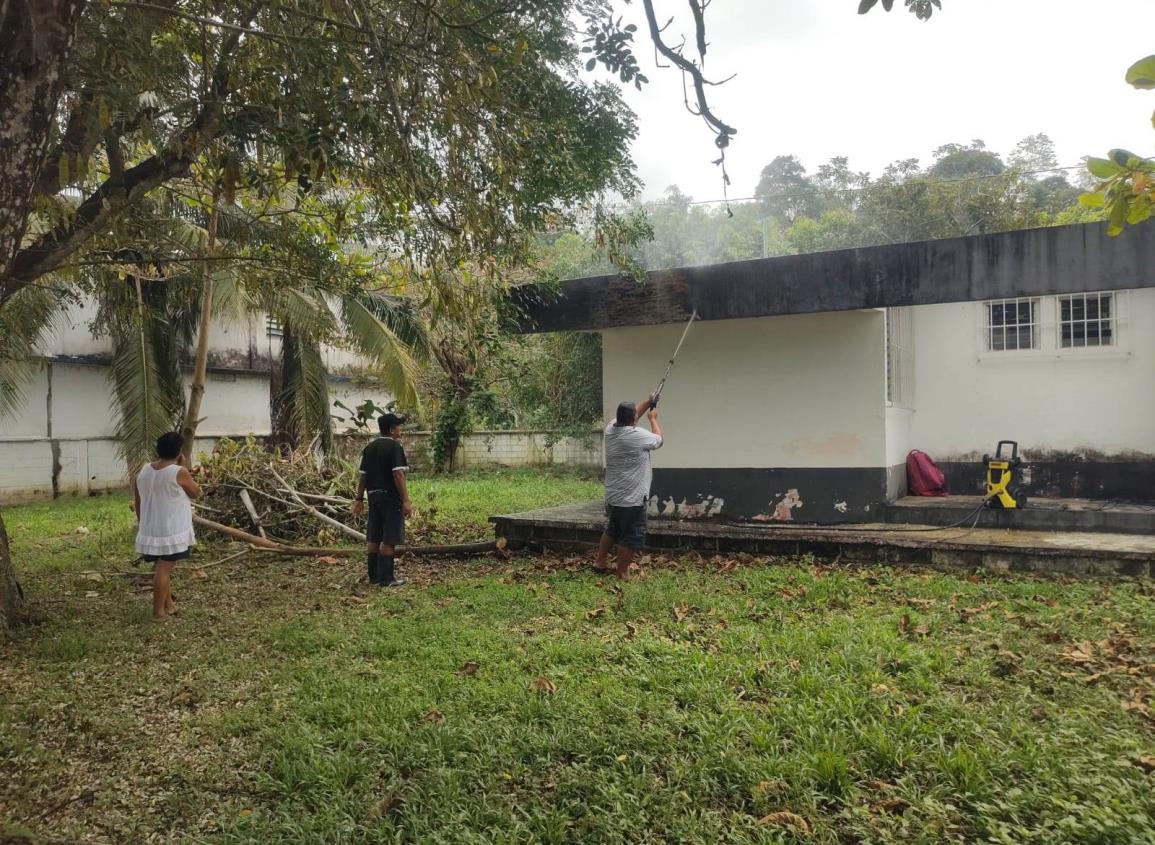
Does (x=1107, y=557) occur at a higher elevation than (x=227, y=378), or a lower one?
lower

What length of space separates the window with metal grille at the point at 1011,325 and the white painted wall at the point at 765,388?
246 cm

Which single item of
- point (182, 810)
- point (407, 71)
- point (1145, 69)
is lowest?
point (182, 810)

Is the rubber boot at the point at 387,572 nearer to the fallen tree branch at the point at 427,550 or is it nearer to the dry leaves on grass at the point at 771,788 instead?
the fallen tree branch at the point at 427,550

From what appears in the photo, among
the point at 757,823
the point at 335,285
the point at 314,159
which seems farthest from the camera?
the point at 335,285

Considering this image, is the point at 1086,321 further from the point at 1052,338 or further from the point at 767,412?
the point at 767,412

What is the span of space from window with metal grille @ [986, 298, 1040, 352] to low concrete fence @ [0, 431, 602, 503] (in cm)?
1126

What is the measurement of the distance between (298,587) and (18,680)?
297 centimetres

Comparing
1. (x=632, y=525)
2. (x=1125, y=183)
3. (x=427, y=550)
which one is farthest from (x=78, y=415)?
(x=1125, y=183)

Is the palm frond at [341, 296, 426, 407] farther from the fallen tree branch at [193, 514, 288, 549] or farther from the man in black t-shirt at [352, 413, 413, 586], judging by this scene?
the man in black t-shirt at [352, 413, 413, 586]

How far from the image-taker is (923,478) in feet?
34.3

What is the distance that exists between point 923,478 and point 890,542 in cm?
320

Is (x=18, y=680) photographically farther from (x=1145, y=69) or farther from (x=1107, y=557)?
(x=1107, y=557)

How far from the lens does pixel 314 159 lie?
5.07 meters

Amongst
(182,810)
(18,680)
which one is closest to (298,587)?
(18,680)
